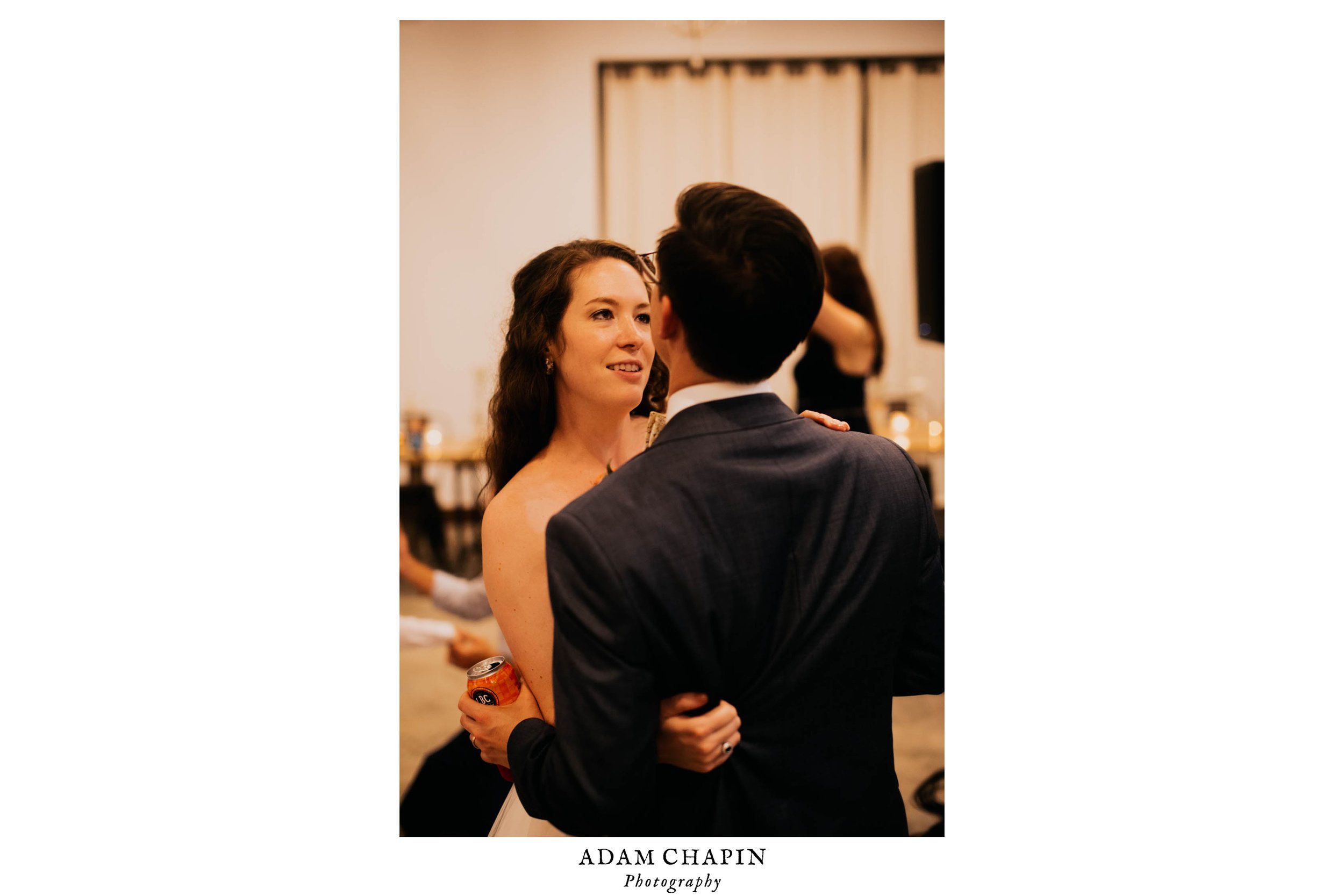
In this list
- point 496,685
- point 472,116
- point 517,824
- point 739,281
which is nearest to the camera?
point 739,281

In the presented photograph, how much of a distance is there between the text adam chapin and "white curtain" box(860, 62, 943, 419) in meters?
1.03

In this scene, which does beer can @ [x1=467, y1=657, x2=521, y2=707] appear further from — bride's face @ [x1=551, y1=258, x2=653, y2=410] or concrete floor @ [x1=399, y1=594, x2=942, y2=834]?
bride's face @ [x1=551, y1=258, x2=653, y2=410]

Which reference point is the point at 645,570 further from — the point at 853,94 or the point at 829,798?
the point at 853,94

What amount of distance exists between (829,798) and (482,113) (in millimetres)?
1587

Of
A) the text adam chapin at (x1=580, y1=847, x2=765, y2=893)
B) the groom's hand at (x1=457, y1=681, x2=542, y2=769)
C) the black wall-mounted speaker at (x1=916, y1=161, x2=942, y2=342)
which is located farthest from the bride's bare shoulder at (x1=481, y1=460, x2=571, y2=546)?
the black wall-mounted speaker at (x1=916, y1=161, x2=942, y2=342)

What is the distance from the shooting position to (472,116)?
2.06 metres

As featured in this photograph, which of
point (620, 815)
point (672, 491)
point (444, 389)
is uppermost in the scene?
point (444, 389)

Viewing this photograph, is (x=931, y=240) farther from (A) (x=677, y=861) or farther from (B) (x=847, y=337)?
(A) (x=677, y=861)

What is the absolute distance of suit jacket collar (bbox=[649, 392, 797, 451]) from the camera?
1530 millimetres

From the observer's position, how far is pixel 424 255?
82.1 inches

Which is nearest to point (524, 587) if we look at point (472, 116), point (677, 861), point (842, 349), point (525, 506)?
point (525, 506)

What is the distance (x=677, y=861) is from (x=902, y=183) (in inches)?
59.9

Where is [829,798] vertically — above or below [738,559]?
below
